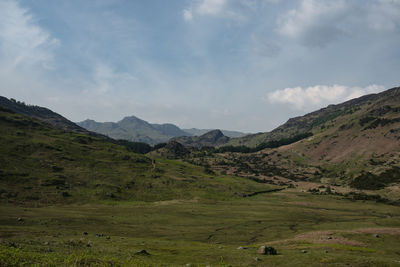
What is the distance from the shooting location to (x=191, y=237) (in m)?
59.2

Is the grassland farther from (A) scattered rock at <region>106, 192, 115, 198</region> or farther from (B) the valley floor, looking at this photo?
(A) scattered rock at <region>106, 192, 115, 198</region>

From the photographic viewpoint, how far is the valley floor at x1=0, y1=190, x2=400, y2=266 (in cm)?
2909

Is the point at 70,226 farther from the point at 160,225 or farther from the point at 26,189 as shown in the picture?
the point at 26,189

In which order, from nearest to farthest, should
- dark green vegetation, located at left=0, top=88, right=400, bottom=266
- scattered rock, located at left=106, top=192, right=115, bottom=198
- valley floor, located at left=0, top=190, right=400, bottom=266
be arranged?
valley floor, located at left=0, top=190, right=400, bottom=266 → dark green vegetation, located at left=0, top=88, right=400, bottom=266 → scattered rock, located at left=106, top=192, right=115, bottom=198

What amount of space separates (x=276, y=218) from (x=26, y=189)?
313 feet

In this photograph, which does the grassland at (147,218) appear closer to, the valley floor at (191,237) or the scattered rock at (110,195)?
the valley floor at (191,237)

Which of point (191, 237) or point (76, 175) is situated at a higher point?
point (76, 175)

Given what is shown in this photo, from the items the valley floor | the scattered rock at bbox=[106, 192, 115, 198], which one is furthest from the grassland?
the scattered rock at bbox=[106, 192, 115, 198]

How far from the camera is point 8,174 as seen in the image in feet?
345

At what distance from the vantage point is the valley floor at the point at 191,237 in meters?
29.1

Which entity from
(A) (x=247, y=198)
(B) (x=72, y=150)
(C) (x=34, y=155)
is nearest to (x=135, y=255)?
(A) (x=247, y=198)

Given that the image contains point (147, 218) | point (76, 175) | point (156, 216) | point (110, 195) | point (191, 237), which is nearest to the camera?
point (191, 237)

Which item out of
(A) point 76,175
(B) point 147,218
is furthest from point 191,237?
(A) point 76,175

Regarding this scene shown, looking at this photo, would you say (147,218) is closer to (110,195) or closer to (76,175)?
(110,195)
